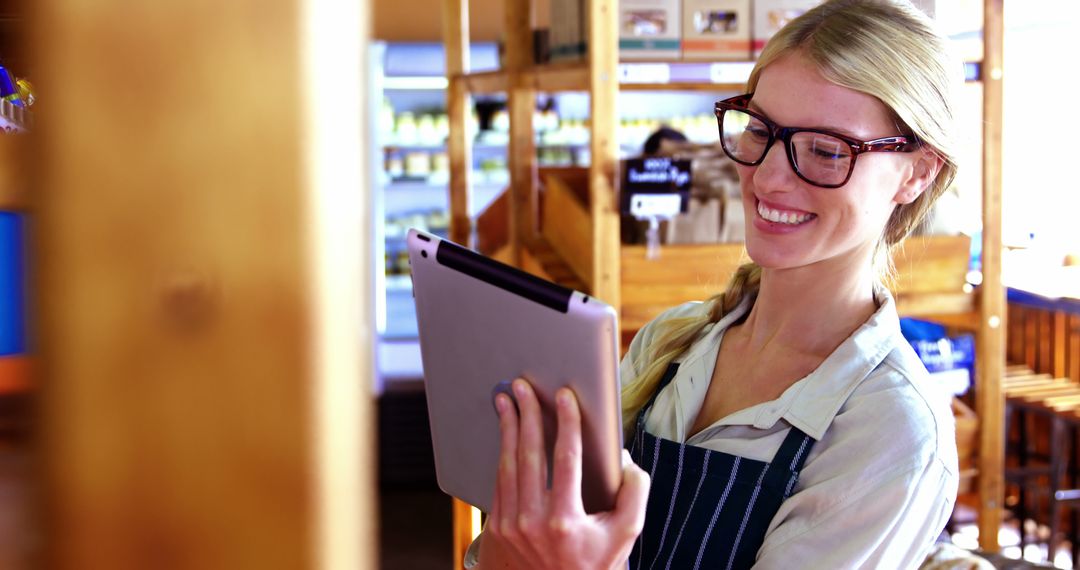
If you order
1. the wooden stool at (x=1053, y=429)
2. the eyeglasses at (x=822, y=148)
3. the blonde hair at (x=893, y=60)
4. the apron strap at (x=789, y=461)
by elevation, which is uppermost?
the blonde hair at (x=893, y=60)

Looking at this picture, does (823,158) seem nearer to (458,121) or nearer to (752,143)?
(752,143)

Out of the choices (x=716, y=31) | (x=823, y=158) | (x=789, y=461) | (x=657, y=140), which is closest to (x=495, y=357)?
(x=789, y=461)

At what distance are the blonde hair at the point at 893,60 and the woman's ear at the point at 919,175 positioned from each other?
10 millimetres

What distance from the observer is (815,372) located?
1272 millimetres

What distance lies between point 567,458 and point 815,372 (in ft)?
1.66

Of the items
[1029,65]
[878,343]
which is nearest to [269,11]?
[878,343]

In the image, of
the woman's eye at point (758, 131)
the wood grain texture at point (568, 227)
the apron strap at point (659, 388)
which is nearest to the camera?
the woman's eye at point (758, 131)

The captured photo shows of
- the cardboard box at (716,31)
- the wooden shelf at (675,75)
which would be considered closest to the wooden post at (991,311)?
the wooden shelf at (675,75)

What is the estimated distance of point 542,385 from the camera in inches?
37.3

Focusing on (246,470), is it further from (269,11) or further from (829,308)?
(829,308)

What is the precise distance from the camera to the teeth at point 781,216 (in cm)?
130

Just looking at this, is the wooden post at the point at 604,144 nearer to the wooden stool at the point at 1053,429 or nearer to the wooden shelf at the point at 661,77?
the wooden shelf at the point at 661,77

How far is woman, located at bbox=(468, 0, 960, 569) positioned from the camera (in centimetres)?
112

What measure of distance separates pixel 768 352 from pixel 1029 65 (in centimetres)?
787
